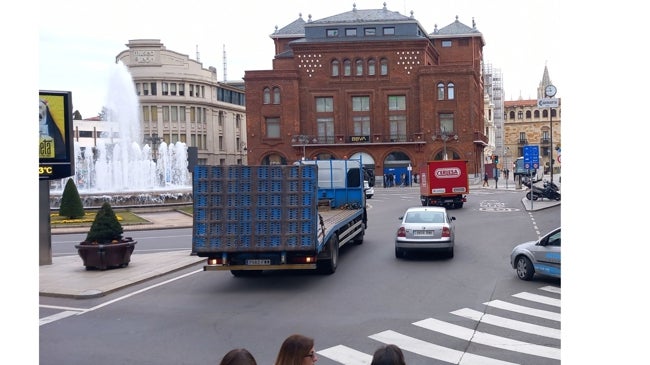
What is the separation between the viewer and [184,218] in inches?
1459

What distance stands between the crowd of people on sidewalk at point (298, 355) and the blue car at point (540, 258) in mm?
11178

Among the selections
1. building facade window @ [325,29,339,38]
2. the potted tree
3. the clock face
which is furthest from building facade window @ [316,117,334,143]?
the potted tree

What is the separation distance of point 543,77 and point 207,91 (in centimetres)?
6951

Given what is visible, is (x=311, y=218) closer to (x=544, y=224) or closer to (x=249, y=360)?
(x=249, y=360)

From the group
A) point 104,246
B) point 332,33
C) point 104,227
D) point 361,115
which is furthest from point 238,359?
point 332,33

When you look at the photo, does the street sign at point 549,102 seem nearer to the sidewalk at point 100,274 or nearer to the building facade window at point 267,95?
the sidewalk at point 100,274

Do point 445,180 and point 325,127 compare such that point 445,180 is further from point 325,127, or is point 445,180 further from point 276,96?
point 276,96

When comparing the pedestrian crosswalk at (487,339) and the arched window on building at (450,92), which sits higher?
the arched window on building at (450,92)

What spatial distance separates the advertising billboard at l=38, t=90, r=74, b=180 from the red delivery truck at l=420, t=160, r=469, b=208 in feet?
76.2

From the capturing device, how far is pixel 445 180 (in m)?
37.9

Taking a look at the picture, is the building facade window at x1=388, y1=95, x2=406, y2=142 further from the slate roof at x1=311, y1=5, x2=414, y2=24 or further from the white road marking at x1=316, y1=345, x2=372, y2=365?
the white road marking at x1=316, y1=345, x2=372, y2=365

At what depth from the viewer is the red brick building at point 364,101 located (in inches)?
2881

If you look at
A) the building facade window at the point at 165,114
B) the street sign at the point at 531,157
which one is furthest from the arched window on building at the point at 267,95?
the street sign at the point at 531,157
